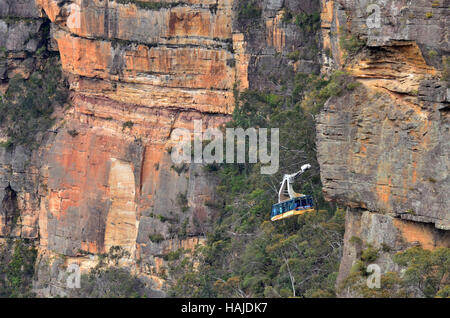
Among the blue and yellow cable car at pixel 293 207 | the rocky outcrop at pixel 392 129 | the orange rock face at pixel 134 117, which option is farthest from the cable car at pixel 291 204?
the orange rock face at pixel 134 117

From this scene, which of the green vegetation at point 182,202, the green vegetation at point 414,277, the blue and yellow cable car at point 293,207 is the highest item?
the green vegetation at point 414,277

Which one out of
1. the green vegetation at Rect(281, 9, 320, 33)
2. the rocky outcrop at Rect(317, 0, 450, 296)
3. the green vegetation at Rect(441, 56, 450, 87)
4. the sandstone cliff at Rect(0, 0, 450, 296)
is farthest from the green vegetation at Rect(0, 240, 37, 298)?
the green vegetation at Rect(441, 56, 450, 87)

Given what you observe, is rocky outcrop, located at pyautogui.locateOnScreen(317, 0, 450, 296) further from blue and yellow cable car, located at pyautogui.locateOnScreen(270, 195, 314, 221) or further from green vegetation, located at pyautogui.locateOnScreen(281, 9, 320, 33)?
green vegetation, located at pyautogui.locateOnScreen(281, 9, 320, 33)

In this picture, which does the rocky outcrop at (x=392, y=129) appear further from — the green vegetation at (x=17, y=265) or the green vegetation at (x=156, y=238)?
the green vegetation at (x=17, y=265)

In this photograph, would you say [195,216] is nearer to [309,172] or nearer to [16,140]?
[309,172]

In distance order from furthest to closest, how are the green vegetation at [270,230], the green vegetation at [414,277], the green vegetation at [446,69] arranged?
1. the green vegetation at [270,230]
2. the green vegetation at [414,277]
3. the green vegetation at [446,69]

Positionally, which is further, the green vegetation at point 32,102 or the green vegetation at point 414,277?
the green vegetation at point 32,102

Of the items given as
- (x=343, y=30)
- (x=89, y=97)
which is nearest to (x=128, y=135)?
(x=89, y=97)
